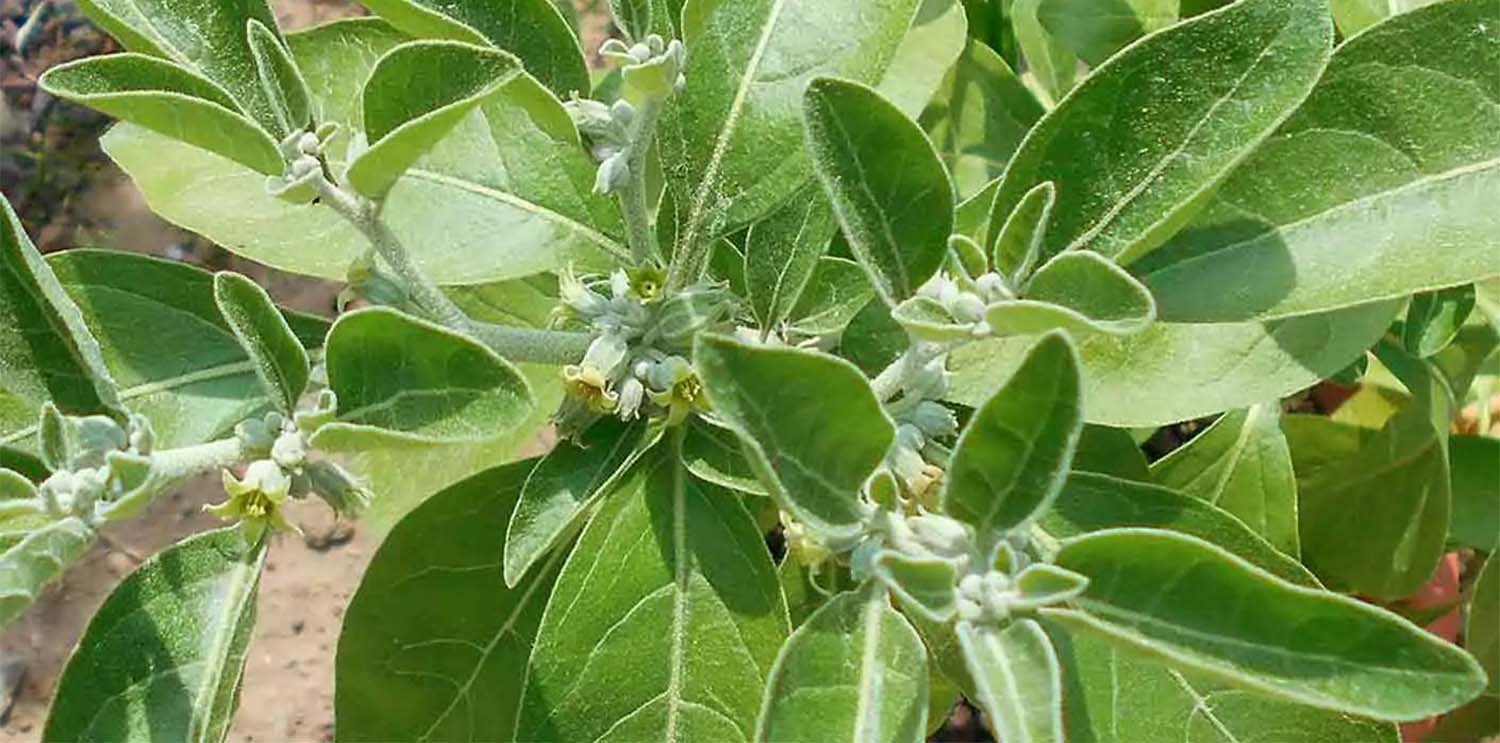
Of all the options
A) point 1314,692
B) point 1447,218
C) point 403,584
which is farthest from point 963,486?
point 403,584

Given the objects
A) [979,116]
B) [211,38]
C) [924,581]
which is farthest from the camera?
[979,116]

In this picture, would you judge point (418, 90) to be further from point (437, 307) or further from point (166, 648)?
point (166, 648)

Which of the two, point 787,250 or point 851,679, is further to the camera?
point 787,250

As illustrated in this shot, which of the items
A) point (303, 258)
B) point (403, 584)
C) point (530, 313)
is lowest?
point (403, 584)

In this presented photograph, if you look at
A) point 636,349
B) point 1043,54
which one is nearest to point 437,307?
point 636,349

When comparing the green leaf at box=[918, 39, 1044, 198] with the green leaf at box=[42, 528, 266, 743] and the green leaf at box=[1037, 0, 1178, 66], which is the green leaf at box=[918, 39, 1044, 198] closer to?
the green leaf at box=[1037, 0, 1178, 66]

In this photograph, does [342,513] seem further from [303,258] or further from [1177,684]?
[1177,684]
